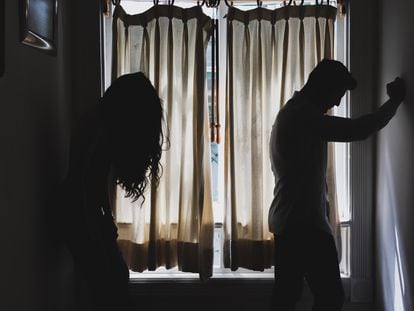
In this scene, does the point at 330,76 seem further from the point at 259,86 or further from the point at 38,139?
the point at 38,139

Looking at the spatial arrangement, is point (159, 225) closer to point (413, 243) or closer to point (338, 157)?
point (338, 157)

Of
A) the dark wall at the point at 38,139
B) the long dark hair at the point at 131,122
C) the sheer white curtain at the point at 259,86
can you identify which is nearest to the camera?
the dark wall at the point at 38,139

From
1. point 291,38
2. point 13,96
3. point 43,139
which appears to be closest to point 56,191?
point 43,139

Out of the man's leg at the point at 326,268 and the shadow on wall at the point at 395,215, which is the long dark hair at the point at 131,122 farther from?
the shadow on wall at the point at 395,215

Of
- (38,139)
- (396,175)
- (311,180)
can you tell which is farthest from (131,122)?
(396,175)

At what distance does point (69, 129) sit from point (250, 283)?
1.16 m

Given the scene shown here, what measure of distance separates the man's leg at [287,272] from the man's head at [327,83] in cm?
54

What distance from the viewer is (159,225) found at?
107 inches

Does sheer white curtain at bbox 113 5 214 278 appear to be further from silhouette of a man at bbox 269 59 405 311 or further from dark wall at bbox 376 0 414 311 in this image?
dark wall at bbox 376 0 414 311

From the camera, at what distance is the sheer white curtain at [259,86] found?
8.80ft

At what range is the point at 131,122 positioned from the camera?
6.52 ft

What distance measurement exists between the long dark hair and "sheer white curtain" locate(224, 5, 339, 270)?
75cm

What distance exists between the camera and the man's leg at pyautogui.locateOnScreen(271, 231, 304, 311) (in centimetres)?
217

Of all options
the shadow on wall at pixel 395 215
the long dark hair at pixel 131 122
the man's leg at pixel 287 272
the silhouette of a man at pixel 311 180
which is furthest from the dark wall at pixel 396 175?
the long dark hair at pixel 131 122
